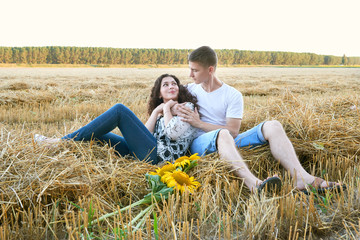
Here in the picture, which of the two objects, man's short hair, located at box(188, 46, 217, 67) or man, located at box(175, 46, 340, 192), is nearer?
man, located at box(175, 46, 340, 192)

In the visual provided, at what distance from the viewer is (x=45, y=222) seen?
1.79 meters

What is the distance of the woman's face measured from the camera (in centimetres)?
310

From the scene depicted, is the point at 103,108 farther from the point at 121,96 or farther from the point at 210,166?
the point at 210,166

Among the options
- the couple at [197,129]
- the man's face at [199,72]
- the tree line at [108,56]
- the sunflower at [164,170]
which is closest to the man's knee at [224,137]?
the couple at [197,129]

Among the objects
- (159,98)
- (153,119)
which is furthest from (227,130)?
(159,98)

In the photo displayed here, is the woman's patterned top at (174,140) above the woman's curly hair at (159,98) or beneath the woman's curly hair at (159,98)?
beneath

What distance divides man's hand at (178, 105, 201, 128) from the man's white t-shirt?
0.18 meters

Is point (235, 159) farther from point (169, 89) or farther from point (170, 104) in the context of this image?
point (169, 89)

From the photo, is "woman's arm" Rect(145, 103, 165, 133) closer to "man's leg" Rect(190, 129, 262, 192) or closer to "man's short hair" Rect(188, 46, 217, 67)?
"man's leg" Rect(190, 129, 262, 192)

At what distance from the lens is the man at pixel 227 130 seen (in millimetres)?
2299

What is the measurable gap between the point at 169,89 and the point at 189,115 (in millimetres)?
425

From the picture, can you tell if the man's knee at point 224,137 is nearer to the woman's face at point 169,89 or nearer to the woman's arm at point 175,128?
the woman's arm at point 175,128

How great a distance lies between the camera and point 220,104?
9.97 feet

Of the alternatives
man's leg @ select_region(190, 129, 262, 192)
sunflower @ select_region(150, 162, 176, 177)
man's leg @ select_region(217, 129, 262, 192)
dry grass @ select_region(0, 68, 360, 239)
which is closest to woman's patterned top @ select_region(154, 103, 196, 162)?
man's leg @ select_region(190, 129, 262, 192)
